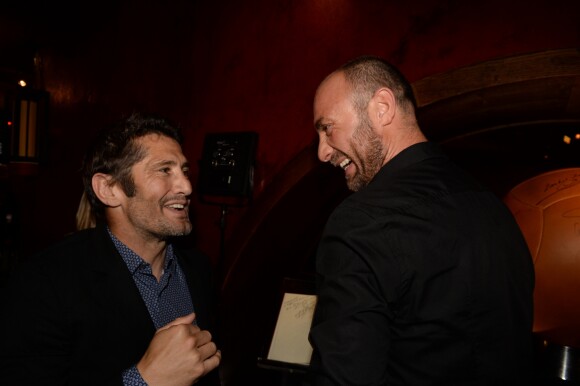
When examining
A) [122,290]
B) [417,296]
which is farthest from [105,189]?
[417,296]

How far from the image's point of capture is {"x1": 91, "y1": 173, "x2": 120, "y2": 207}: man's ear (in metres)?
1.80

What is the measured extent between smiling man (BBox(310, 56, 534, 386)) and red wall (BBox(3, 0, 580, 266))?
1.38 meters

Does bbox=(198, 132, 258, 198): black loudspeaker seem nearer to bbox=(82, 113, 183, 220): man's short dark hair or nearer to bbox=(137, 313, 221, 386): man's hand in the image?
bbox=(82, 113, 183, 220): man's short dark hair

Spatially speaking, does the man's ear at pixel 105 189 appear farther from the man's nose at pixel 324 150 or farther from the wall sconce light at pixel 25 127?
the wall sconce light at pixel 25 127

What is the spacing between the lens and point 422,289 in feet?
3.55

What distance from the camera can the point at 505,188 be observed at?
18.8ft

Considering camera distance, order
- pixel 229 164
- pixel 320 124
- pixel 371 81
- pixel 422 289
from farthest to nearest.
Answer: pixel 229 164, pixel 320 124, pixel 371 81, pixel 422 289

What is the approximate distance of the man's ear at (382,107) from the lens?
1.42 m

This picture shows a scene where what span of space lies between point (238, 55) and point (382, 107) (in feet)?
7.39

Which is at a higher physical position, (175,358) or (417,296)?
(417,296)

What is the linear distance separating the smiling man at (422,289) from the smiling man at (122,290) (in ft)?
2.07

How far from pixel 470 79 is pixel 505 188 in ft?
13.6

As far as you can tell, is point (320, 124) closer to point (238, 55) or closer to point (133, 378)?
point (133, 378)

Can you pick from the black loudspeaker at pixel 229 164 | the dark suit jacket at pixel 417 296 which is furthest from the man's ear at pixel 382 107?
the black loudspeaker at pixel 229 164
